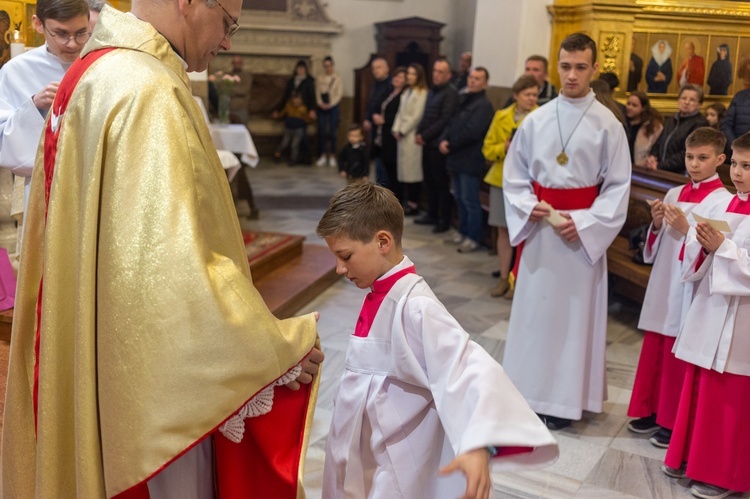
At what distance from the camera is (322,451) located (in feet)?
11.6

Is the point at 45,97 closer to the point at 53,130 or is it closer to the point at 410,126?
the point at 53,130

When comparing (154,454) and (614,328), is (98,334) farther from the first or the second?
(614,328)

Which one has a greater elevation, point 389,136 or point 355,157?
point 389,136

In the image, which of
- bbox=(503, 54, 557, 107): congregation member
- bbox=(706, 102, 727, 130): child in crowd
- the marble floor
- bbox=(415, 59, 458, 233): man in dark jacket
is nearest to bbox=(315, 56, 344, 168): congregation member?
the marble floor

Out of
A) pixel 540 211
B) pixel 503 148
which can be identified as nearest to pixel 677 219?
pixel 540 211

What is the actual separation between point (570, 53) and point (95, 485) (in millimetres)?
2753

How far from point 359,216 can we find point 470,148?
17.4 feet

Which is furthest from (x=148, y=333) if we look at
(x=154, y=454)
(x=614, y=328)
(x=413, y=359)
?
(x=614, y=328)

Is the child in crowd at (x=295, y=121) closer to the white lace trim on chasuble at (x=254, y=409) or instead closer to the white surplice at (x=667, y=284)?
the white surplice at (x=667, y=284)

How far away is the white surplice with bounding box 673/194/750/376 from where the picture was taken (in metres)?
3.08

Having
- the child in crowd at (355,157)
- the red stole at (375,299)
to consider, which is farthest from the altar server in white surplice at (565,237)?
the child in crowd at (355,157)

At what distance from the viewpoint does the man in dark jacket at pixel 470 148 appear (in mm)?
7137

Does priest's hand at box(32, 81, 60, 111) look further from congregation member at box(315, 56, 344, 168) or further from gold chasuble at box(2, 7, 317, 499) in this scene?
congregation member at box(315, 56, 344, 168)

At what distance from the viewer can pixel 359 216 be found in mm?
2082
